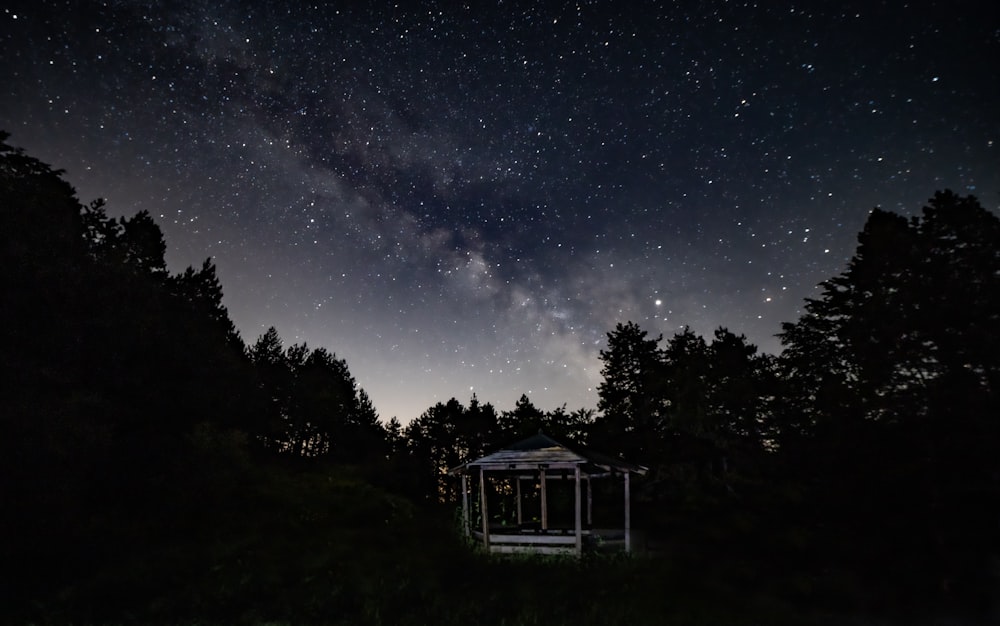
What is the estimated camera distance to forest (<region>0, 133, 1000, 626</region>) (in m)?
15.0

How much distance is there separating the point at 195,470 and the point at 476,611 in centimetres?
1583

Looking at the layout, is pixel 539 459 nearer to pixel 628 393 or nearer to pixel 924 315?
pixel 924 315

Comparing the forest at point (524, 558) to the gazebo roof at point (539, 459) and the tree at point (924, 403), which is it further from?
Result: the gazebo roof at point (539, 459)

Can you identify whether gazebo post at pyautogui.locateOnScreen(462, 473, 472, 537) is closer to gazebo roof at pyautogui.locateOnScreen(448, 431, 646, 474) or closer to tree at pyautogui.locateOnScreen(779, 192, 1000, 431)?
gazebo roof at pyautogui.locateOnScreen(448, 431, 646, 474)

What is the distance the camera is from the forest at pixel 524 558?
49.4 feet

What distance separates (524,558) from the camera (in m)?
18.7

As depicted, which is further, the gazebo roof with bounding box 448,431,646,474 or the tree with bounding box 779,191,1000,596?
the gazebo roof with bounding box 448,431,646,474

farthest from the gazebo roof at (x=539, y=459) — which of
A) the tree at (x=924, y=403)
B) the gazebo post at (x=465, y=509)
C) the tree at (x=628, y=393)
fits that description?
the tree at (x=628, y=393)

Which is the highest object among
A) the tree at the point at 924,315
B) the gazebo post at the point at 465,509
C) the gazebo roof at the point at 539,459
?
the tree at the point at 924,315

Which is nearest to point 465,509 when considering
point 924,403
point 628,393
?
point 924,403

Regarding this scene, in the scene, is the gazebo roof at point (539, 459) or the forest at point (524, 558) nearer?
the forest at point (524, 558)

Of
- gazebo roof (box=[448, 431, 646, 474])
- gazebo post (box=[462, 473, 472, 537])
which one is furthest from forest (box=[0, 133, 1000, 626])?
gazebo roof (box=[448, 431, 646, 474])

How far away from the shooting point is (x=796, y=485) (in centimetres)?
2366

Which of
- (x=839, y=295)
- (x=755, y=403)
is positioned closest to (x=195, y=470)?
(x=755, y=403)
